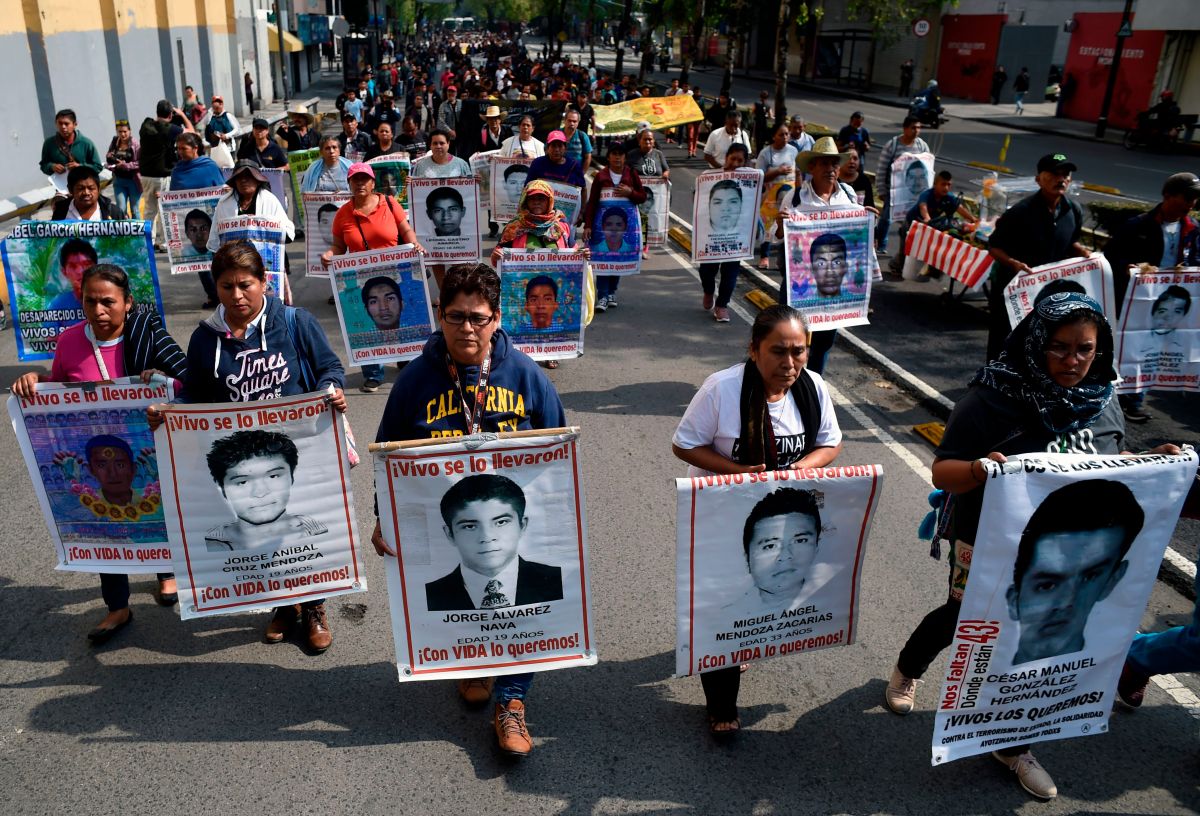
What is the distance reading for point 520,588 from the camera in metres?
3.92

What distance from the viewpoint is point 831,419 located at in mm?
4078

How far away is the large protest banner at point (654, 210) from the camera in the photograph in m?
11.8

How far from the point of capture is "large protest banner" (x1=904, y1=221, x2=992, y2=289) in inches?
420

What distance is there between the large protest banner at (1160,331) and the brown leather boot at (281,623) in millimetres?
6345

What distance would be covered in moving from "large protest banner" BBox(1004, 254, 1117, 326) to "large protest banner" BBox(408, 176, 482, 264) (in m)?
6.18

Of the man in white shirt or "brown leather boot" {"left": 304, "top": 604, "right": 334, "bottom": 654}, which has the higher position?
the man in white shirt

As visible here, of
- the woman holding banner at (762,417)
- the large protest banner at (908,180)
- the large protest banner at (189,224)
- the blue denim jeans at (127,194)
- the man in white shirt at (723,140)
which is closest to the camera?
the woman holding banner at (762,417)

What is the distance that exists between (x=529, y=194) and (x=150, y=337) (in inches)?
159

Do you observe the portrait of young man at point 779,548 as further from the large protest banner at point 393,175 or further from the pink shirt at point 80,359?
the large protest banner at point 393,175

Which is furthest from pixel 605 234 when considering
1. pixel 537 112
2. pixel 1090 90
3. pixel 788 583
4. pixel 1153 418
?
pixel 1090 90

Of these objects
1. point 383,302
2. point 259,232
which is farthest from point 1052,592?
point 259,232

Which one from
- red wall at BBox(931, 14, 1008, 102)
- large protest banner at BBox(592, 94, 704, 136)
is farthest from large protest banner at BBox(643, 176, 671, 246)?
red wall at BBox(931, 14, 1008, 102)

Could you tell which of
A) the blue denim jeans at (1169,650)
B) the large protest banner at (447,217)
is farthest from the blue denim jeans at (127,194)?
the blue denim jeans at (1169,650)

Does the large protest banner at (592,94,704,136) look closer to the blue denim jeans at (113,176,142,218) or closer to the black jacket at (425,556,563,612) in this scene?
→ the blue denim jeans at (113,176,142,218)
